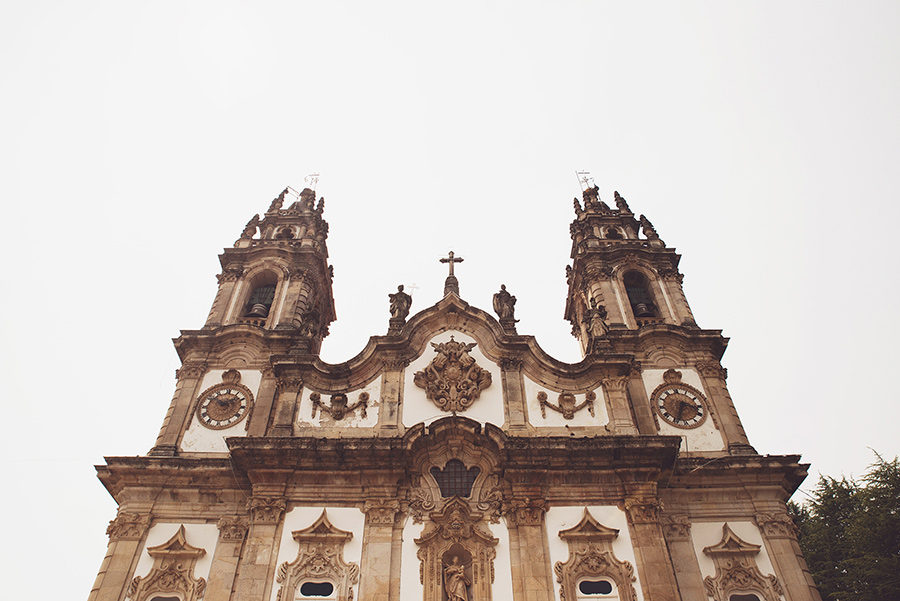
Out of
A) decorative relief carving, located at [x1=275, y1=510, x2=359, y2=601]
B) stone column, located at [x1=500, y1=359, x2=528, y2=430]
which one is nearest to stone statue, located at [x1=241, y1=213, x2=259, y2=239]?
stone column, located at [x1=500, y1=359, x2=528, y2=430]

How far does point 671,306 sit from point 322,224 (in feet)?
47.2

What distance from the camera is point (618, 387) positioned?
19750 mm

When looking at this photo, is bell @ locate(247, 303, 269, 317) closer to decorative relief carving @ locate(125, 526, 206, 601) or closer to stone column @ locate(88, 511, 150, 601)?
stone column @ locate(88, 511, 150, 601)

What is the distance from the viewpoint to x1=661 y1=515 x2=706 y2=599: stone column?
16.3 meters

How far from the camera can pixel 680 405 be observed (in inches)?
802

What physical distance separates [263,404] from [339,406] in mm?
2393

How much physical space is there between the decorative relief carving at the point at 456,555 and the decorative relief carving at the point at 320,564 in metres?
1.74

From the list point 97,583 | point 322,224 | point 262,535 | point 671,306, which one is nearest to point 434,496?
point 262,535

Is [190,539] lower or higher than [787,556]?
higher

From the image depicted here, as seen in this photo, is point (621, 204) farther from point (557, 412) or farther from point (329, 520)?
point (329, 520)

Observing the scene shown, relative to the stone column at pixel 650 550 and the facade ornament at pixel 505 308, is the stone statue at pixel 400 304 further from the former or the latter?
the stone column at pixel 650 550

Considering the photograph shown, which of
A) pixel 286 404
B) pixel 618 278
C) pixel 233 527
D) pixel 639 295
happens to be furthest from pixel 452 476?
pixel 639 295

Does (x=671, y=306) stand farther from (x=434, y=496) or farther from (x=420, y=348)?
(x=434, y=496)

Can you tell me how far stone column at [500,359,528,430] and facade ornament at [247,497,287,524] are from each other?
20.7 ft
